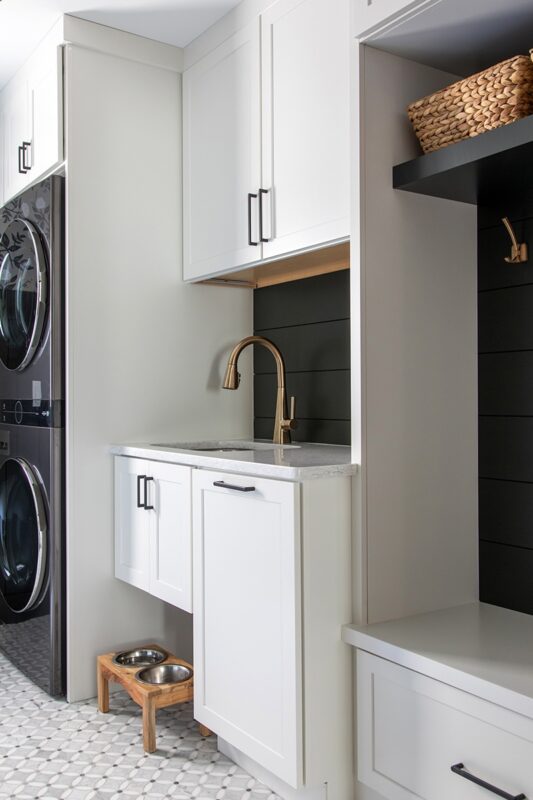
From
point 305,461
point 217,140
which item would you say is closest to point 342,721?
point 305,461

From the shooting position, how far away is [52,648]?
8.14 feet

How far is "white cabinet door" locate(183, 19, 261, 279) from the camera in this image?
228cm

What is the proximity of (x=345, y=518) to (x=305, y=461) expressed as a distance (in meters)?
0.18

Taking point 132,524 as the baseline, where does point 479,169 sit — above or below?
above

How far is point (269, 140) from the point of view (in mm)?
2207

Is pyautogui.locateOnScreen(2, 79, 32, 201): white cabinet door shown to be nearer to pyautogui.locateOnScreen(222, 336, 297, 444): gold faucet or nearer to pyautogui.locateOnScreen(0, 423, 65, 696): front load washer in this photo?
pyautogui.locateOnScreen(0, 423, 65, 696): front load washer

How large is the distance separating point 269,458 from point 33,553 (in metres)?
1.11

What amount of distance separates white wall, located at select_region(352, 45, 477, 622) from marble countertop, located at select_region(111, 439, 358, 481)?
4.9 inches

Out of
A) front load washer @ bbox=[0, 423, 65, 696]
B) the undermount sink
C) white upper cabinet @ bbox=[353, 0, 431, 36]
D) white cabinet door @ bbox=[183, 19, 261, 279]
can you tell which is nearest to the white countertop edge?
the undermount sink

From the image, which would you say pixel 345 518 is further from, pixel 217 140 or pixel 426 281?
pixel 217 140

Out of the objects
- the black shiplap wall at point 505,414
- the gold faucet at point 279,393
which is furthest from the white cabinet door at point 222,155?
the black shiplap wall at point 505,414

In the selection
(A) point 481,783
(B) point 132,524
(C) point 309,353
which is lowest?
(A) point 481,783

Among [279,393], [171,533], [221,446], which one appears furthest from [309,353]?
[171,533]

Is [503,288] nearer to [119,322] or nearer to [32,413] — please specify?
[119,322]
